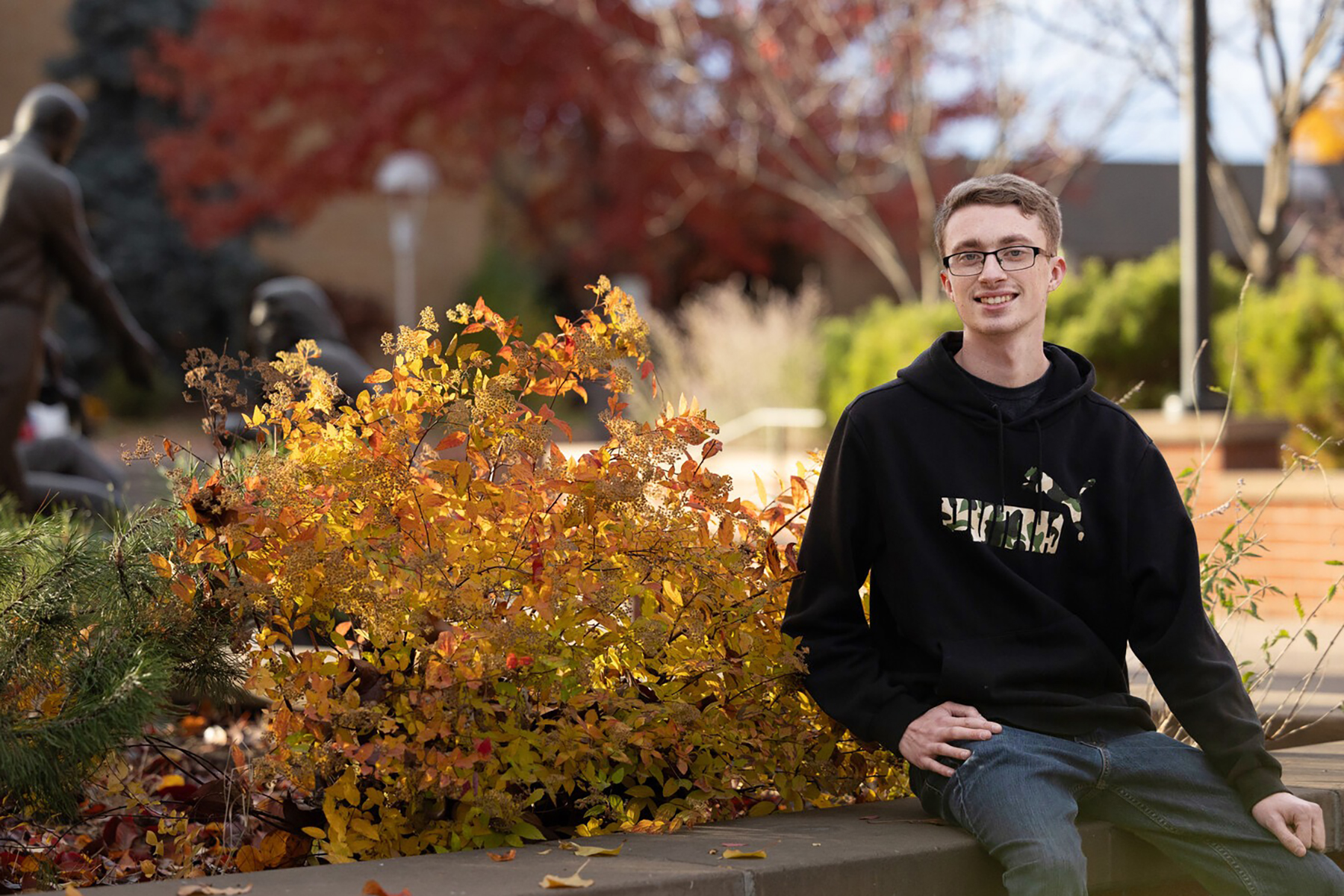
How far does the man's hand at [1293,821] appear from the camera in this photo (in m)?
2.57

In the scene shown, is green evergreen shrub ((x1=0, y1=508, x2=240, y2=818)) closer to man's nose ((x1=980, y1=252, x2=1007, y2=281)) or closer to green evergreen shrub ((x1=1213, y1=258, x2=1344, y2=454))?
man's nose ((x1=980, y1=252, x2=1007, y2=281))

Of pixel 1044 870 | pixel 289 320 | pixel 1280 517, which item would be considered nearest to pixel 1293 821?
pixel 1044 870

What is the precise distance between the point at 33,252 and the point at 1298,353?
309 inches

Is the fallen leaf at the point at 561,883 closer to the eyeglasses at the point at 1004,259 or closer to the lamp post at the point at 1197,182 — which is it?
the eyeglasses at the point at 1004,259

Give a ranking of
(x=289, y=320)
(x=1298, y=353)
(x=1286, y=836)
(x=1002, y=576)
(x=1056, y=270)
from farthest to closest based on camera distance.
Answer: (x=1298, y=353) → (x=289, y=320) → (x=1056, y=270) → (x=1002, y=576) → (x=1286, y=836)

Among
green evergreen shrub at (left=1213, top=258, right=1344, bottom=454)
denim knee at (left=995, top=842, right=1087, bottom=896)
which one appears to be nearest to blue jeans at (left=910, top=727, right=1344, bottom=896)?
denim knee at (left=995, top=842, right=1087, bottom=896)

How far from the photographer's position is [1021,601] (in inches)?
107

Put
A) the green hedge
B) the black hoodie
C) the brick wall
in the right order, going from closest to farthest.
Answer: the black hoodie, the brick wall, the green hedge

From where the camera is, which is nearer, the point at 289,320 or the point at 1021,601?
the point at 1021,601

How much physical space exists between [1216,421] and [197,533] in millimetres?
6630

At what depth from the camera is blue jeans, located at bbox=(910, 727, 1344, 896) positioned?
2480 mm

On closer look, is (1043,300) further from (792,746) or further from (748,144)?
(748,144)

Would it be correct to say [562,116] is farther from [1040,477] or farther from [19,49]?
[1040,477]

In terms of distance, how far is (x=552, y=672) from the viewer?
2.69 m
